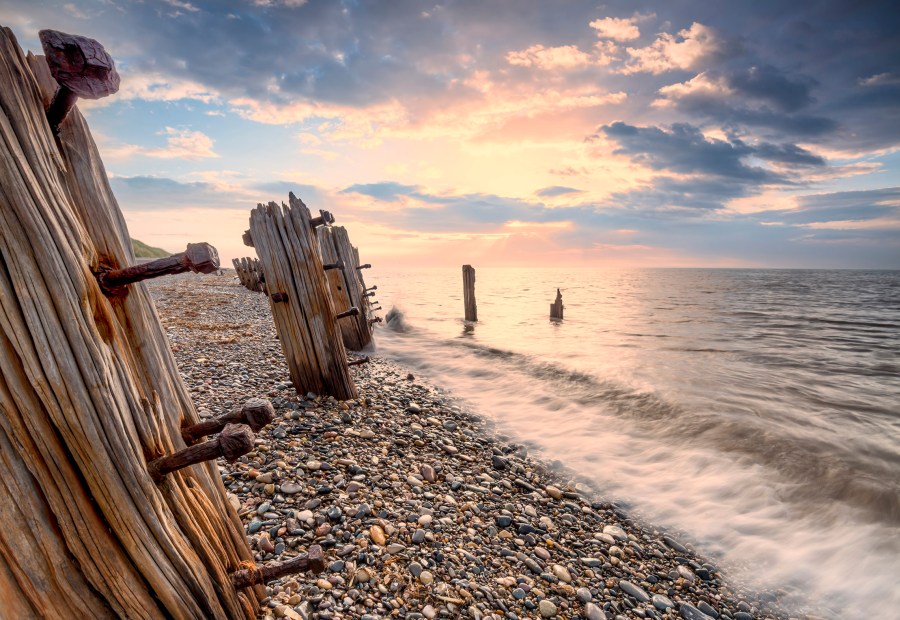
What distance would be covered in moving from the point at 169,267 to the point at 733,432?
8.52m

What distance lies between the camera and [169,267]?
4.77ft

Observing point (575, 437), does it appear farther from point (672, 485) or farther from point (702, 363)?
point (702, 363)

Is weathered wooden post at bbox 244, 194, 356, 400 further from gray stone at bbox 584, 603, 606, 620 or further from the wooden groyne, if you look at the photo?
gray stone at bbox 584, 603, 606, 620

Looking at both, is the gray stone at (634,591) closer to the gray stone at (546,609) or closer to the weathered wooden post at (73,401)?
the gray stone at (546,609)

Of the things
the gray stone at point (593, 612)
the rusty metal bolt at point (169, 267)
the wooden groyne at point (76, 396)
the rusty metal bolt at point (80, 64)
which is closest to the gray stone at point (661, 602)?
the gray stone at point (593, 612)

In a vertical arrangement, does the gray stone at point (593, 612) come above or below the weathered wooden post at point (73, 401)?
below

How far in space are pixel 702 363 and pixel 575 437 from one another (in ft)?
24.9

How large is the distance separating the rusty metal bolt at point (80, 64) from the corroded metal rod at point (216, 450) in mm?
1153

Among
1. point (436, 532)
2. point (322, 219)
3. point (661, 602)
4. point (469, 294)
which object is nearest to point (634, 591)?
point (661, 602)

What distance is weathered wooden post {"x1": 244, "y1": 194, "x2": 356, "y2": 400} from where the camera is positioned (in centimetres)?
530

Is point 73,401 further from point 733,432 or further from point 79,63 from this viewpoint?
point 733,432

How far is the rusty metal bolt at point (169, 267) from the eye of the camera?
1.43 m

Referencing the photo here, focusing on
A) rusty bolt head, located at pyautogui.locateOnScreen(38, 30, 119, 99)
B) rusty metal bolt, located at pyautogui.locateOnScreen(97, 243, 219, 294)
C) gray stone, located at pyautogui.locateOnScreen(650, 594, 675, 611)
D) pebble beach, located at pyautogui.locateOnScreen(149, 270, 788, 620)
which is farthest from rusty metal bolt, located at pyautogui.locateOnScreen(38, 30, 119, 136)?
gray stone, located at pyautogui.locateOnScreen(650, 594, 675, 611)

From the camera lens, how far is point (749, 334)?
1684cm
